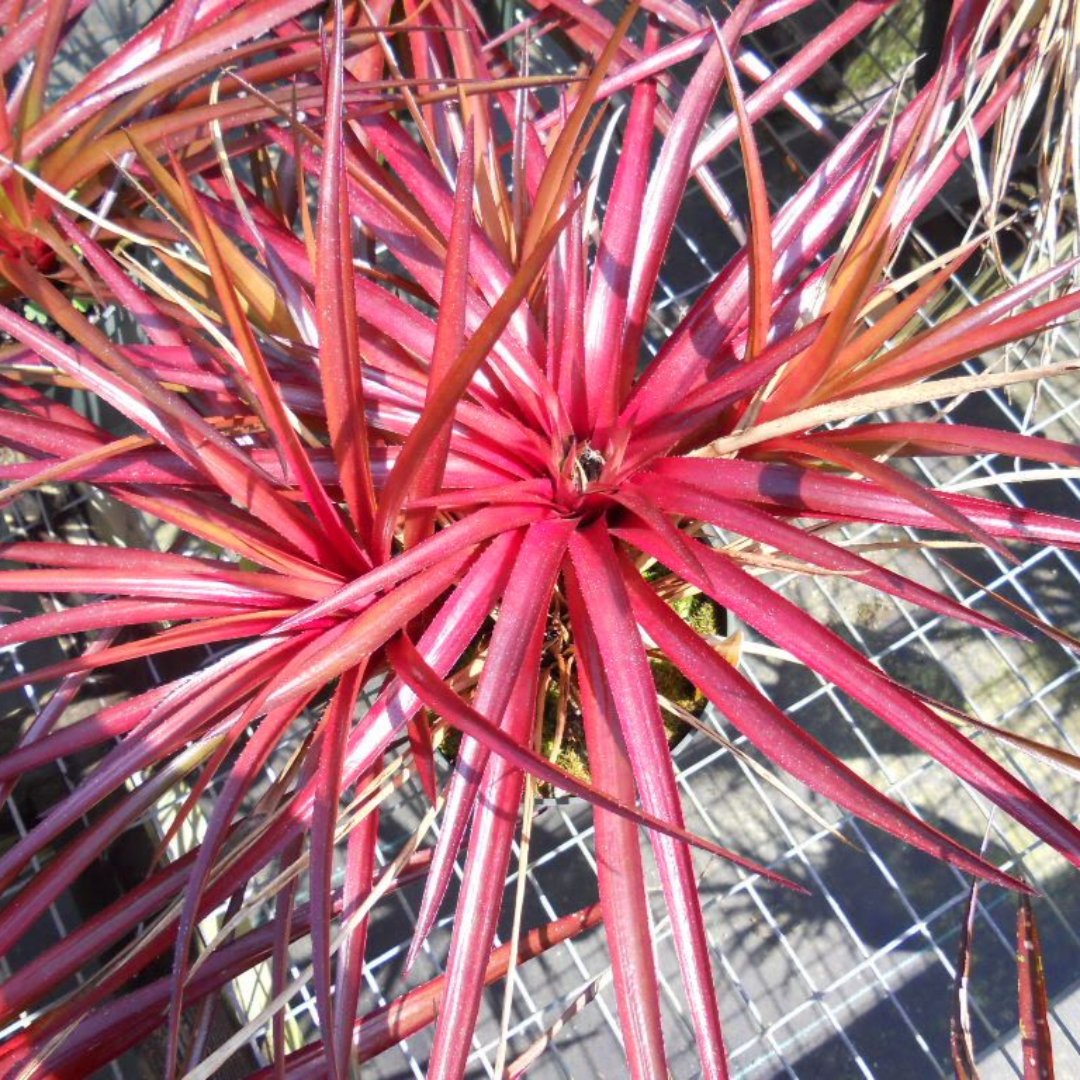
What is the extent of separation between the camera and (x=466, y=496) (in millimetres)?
536

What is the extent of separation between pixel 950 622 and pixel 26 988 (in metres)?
0.94

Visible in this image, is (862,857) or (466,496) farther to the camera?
(862,857)

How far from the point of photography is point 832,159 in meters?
0.66

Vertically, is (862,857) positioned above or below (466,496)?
below

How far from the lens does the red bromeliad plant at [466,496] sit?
0.49 meters

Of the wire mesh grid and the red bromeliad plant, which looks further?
the wire mesh grid

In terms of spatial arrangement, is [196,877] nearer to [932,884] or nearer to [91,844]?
[91,844]

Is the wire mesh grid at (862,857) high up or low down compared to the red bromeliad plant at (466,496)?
down

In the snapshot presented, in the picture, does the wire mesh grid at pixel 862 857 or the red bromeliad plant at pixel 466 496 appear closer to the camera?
the red bromeliad plant at pixel 466 496

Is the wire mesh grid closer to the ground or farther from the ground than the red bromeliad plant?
closer to the ground

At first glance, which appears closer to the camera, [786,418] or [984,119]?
[786,418]

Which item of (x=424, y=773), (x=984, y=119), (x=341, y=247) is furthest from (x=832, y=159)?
(x=424, y=773)

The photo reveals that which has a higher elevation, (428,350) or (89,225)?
(89,225)

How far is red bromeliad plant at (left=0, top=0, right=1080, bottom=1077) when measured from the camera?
49cm
